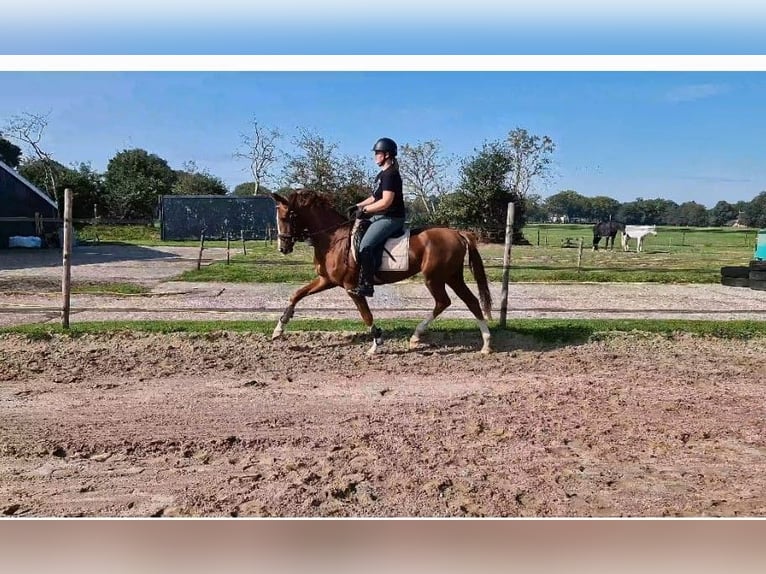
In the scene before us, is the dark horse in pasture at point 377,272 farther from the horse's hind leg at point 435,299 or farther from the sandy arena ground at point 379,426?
the sandy arena ground at point 379,426

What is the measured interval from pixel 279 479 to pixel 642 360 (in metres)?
4.29

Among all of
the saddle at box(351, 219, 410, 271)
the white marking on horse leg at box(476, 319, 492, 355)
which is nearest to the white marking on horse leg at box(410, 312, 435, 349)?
the white marking on horse leg at box(476, 319, 492, 355)

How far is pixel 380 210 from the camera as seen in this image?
549 centimetres

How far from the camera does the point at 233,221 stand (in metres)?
6.31

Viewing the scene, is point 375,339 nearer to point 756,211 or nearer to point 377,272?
point 377,272

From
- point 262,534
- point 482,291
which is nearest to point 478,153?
point 482,291

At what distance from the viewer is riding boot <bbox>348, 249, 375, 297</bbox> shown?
590 cm

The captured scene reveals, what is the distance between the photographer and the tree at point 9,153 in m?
4.64

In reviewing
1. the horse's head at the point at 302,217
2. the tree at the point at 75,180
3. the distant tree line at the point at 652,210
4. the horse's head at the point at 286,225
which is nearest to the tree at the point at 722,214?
the distant tree line at the point at 652,210

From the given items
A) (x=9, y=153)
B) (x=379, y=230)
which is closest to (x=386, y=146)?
(x=379, y=230)

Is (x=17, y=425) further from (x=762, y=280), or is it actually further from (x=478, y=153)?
(x=762, y=280)

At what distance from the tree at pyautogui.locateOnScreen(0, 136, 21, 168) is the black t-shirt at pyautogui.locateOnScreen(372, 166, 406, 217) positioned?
3.00 meters
